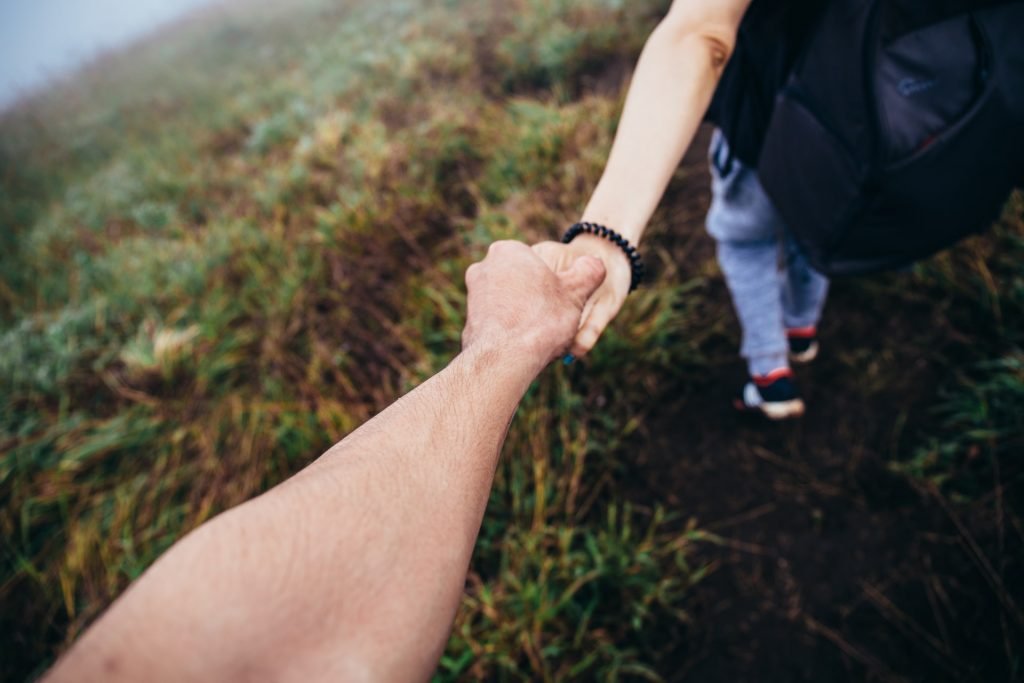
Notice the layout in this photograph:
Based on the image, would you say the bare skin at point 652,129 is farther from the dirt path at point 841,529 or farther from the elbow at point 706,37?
the dirt path at point 841,529

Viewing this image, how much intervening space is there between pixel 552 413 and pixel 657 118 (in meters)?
1.39

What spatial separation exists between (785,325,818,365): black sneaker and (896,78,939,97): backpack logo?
4.37 feet

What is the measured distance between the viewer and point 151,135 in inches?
305

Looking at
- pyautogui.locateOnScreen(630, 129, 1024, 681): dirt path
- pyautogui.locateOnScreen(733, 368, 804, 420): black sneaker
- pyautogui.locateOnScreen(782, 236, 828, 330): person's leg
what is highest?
pyautogui.locateOnScreen(782, 236, 828, 330): person's leg

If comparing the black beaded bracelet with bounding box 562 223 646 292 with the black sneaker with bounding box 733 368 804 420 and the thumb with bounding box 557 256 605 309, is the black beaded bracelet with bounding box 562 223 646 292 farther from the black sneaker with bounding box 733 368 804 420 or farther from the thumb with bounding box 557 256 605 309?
the black sneaker with bounding box 733 368 804 420

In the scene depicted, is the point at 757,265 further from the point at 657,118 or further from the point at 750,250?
the point at 657,118

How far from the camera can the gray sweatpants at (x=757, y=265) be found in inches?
61.7

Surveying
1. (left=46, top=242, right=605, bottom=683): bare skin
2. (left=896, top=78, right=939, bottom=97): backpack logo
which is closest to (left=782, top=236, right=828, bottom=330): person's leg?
(left=896, top=78, right=939, bottom=97): backpack logo

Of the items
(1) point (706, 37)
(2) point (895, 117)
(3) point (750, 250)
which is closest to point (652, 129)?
(1) point (706, 37)

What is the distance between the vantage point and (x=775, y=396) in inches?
79.7

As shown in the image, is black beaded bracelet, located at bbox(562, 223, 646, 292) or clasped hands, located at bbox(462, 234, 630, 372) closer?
clasped hands, located at bbox(462, 234, 630, 372)

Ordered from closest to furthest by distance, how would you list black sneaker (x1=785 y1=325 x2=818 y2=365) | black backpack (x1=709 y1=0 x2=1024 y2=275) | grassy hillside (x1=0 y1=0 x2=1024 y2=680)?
black backpack (x1=709 y1=0 x2=1024 y2=275) < grassy hillside (x1=0 y1=0 x2=1024 y2=680) < black sneaker (x1=785 y1=325 x2=818 y2=365)

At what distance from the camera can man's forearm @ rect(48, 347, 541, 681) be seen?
52 cm

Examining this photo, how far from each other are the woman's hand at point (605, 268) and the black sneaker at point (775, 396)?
3.48 feet
